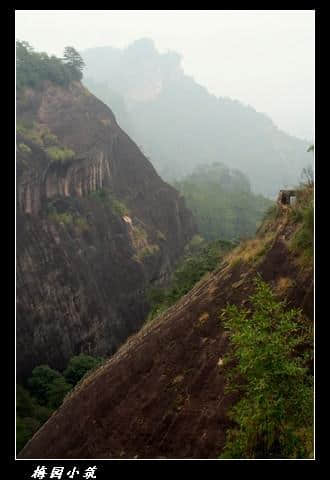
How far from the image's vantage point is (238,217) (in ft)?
239

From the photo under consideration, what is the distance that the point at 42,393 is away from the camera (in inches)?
978

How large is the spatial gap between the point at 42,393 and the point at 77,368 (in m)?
2.61

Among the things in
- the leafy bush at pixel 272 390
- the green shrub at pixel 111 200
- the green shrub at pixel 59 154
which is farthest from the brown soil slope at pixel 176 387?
the green shrub at pixel 111 200

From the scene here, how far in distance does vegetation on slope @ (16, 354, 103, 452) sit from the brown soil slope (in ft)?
19.5

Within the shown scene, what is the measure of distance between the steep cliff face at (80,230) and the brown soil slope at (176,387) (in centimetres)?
1686

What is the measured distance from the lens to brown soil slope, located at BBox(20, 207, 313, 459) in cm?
905

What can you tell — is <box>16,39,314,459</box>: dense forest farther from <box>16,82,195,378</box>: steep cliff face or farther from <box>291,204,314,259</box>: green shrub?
<box>16,82,195,378</box>: steep cliff face

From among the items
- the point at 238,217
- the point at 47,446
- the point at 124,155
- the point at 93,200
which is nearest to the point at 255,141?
the point at 238,217

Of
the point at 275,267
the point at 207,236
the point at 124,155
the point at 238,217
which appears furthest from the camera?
the point at 238,217

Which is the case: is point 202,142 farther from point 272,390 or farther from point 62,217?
point 272,390

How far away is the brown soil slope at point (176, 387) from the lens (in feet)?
29.7

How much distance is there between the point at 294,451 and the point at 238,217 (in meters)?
67.2
